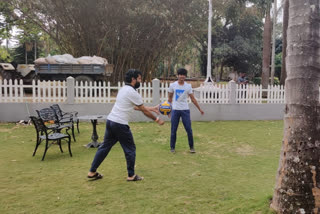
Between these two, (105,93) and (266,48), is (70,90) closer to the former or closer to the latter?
(105,93)

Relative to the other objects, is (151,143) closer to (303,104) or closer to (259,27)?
(303,104)

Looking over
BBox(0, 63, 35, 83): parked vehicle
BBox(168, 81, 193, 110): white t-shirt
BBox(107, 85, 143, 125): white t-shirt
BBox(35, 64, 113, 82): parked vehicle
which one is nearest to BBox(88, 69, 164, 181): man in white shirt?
BBox(107, 85, 143, 125): white t-shirt

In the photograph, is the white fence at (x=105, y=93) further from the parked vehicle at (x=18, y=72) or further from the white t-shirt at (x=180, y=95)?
the parked vehicle at (x=18, y=72)

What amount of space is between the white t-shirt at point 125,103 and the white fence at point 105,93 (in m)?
6.00

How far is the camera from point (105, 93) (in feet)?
35.0

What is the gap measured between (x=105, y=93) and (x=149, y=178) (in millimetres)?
6344

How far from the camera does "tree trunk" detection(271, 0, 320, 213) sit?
9.70 ft

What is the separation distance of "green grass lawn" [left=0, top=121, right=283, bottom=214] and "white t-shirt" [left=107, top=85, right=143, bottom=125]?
3.28 ft

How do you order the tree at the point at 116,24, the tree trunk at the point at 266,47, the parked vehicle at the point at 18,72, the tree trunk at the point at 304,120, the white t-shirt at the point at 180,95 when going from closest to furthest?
the tree trunk at the point at 304,120 < the white t-shirt at the point at 180,95 < the parked vehicle at the point at 18,72 < the tree trunk at the point at 266,47 < the tree at the point at 116,24

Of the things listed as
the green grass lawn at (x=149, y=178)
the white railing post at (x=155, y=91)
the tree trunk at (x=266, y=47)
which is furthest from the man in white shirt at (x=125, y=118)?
the tree trunk at (x=266, y=47)

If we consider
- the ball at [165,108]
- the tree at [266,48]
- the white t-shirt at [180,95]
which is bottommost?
the ball at [165,108]

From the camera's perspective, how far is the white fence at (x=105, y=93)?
1007 cm

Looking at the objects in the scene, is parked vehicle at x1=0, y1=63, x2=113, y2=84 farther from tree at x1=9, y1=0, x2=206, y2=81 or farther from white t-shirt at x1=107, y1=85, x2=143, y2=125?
white t-shirt at x1=107, y1=85, x2=143, y2=125

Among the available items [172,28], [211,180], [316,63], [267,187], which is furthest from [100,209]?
[172,28]
